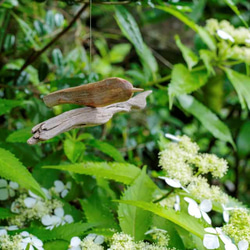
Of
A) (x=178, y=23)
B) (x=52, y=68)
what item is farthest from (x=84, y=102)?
(x=178, y=23)

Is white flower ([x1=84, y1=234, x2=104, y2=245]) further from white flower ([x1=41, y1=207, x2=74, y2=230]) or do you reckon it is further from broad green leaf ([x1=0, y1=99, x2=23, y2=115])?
broad green leaf ([x1=0, y1=99, x2=23, y2=115])

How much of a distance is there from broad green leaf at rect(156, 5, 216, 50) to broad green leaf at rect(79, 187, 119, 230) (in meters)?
0.47

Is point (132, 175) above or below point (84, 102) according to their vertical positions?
below

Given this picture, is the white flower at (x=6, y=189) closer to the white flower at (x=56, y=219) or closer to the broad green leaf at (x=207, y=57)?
the white flower at (x=56, y=219)

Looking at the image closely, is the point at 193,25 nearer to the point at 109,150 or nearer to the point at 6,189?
the point at 109,150

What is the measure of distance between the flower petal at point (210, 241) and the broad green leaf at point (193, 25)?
1.88ft

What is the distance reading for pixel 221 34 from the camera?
91cm

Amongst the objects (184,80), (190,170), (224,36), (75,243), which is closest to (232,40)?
(224,36)

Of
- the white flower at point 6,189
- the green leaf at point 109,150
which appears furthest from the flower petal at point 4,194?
the green leaf at point 109,150

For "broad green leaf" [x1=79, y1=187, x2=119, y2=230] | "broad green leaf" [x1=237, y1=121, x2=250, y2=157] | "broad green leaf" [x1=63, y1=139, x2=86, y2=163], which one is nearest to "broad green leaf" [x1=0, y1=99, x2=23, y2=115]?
"broad green leaf" [x1=63, y1=139, x2=86, y2=163]

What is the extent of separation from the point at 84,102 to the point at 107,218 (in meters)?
0.29

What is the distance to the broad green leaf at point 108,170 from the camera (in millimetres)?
692

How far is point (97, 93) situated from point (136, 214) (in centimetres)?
26

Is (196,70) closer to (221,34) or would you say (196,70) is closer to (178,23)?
(221,34)
